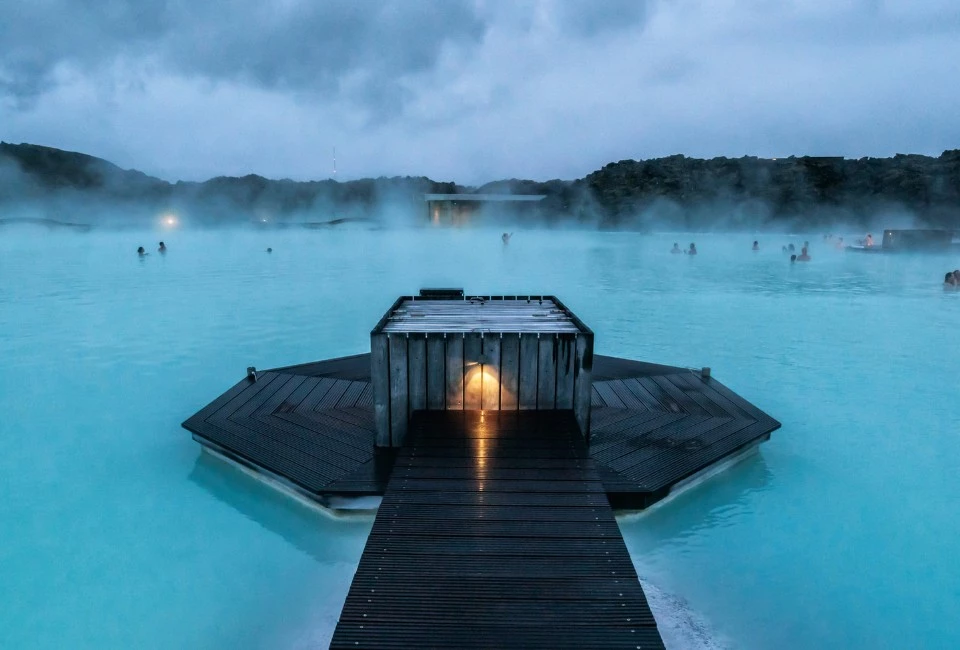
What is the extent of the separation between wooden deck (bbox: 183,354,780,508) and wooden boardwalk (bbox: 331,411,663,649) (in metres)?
1.09

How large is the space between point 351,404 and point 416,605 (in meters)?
5.29

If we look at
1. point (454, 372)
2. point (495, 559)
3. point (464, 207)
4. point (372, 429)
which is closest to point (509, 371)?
point (454, 372)

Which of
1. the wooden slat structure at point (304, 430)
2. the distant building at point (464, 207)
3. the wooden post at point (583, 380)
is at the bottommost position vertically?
the wooden slat structure at point (304, 430)

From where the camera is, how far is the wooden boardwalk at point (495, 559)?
328cm

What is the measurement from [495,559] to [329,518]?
10.4 ft

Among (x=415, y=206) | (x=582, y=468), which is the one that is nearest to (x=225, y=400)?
(x=582, y=468)

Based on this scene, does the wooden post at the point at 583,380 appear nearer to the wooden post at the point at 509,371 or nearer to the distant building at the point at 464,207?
the wooden post at the point at 509,371

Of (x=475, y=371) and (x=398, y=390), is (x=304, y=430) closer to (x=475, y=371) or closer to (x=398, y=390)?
(x=398, y=390)

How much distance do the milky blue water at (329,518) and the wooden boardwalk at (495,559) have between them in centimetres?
146

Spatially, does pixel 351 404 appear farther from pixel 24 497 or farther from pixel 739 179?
pixel 739 179

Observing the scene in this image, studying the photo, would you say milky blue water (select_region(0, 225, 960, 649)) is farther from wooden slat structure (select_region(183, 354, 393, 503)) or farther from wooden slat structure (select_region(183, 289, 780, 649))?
wooden slat structure (select_region(183, 289, 780, 649))

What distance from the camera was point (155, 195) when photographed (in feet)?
415

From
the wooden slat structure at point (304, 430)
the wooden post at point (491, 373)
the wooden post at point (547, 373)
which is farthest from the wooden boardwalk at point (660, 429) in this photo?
the wooden slat structure at point (304, 430)

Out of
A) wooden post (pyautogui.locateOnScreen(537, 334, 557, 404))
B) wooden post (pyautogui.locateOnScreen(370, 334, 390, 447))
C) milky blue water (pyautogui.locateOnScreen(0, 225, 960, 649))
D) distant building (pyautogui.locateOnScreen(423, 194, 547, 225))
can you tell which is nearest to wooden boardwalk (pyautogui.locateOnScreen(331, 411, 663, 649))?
wooden post (pyautogui.locateOnScreen(537, 334, 557, 404))
